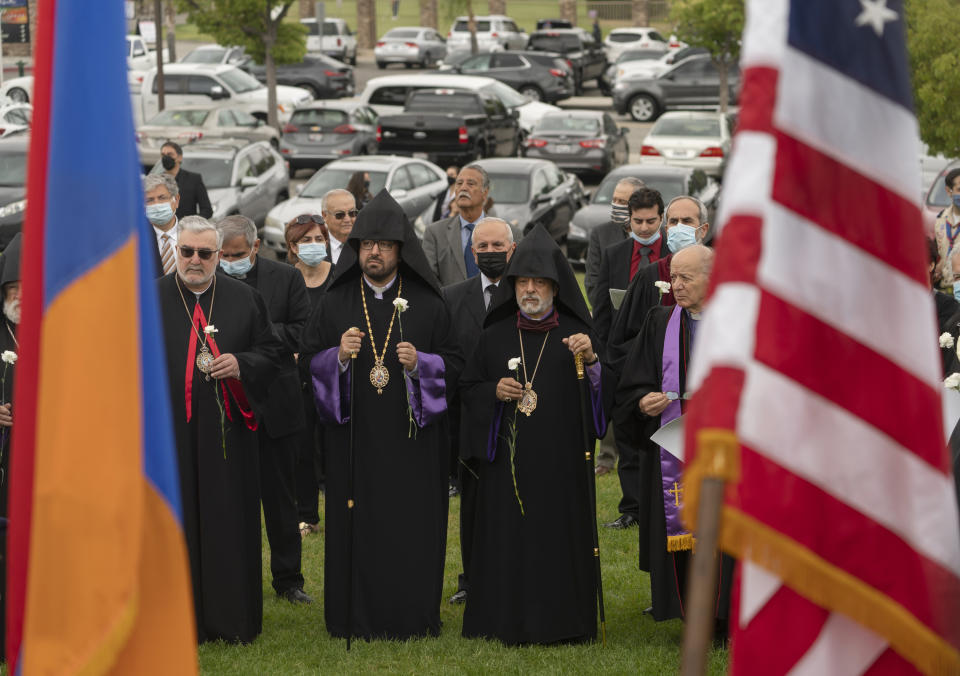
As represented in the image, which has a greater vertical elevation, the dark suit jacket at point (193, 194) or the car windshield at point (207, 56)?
the dark suit jacket at point (193, 194)

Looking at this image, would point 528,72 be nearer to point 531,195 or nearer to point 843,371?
point 531,195

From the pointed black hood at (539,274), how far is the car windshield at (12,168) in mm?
16321

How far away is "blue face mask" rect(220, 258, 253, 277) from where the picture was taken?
9.09 meters

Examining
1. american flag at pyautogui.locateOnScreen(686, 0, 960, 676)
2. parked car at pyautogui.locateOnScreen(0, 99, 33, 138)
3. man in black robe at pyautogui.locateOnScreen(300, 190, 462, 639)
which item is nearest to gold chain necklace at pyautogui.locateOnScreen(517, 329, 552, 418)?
man in black robe at pyautogui.locateOnScreen(300, 190, 462, 639)

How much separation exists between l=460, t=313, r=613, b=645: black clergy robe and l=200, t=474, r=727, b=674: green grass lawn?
173 millimetres

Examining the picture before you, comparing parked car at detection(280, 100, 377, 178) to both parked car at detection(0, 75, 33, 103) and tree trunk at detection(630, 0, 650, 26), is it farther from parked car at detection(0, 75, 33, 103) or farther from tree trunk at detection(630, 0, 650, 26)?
tree trunk at detection(630, 0, 650, 26)

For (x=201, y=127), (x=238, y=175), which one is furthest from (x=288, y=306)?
(x=201, y=127)

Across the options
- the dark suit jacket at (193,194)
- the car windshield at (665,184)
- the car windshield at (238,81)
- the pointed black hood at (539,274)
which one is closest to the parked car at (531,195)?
the car windshield at (665,184)

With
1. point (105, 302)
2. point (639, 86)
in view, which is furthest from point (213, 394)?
point (639, 86)

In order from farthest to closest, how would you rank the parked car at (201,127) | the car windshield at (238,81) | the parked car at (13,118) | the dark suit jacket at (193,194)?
the car windshield at (238,81)
the parked car at (13,118)
the parked car at (201,127)
the dark suit jacket at (193,194)

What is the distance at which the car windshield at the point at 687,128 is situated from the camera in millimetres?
29391

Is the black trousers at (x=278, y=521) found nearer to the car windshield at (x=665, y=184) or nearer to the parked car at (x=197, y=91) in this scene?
the car windshield at (x=665, y=184)

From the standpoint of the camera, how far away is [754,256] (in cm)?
321

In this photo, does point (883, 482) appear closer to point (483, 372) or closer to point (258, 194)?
point (483, 372)
